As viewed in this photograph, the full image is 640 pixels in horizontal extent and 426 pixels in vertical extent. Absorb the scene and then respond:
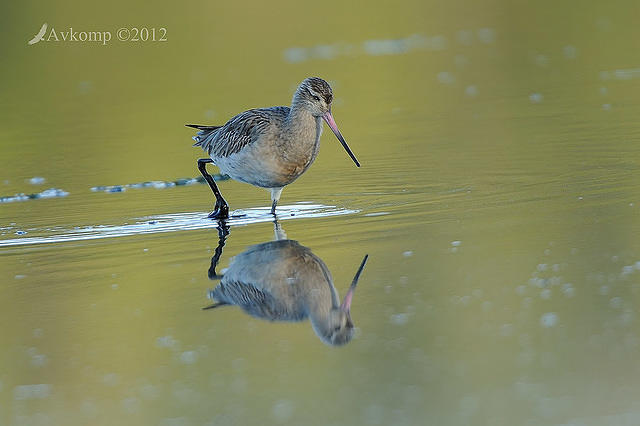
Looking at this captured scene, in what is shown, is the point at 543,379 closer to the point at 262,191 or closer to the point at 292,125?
the point at 292,125

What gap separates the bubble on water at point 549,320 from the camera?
214 inches

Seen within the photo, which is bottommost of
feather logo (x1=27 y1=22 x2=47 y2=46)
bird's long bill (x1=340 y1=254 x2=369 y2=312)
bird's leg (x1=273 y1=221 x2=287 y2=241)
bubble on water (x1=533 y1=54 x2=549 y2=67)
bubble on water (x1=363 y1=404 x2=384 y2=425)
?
feather logo (x1=27 y1=22 x2=47 y2=46)

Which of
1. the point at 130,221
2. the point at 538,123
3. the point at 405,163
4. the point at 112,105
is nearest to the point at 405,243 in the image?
the point at 130,221

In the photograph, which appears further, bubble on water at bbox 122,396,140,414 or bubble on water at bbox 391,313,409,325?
bubble on water at bbox 391,313,409,325

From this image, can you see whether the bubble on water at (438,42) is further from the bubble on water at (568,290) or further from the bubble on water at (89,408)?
the bubble on water at (89,408)

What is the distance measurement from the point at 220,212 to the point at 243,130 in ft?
2.05

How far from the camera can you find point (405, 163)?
10.0 meters

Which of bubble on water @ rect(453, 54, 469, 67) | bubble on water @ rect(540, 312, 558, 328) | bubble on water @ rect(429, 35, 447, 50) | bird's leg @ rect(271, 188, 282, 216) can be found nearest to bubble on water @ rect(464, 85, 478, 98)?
bubble on water @ rect(453, 54, 469, 67)

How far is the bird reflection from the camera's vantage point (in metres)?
5.79

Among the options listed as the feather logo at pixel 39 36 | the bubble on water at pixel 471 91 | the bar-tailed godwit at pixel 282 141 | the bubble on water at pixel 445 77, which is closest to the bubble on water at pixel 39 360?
Result: the bar-tailed godwit at pixel 282 141

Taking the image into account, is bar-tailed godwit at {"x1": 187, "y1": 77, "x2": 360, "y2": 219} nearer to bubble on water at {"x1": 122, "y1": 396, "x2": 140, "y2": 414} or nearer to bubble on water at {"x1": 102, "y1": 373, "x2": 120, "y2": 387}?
bubble on water at {"x1": 102, "y1": 373, "x2": 120, "y2": 387}

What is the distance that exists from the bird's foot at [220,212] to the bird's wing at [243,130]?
0.40 meters

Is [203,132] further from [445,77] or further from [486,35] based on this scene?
[486,35]

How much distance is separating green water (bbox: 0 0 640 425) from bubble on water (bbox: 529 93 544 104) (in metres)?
0.09
